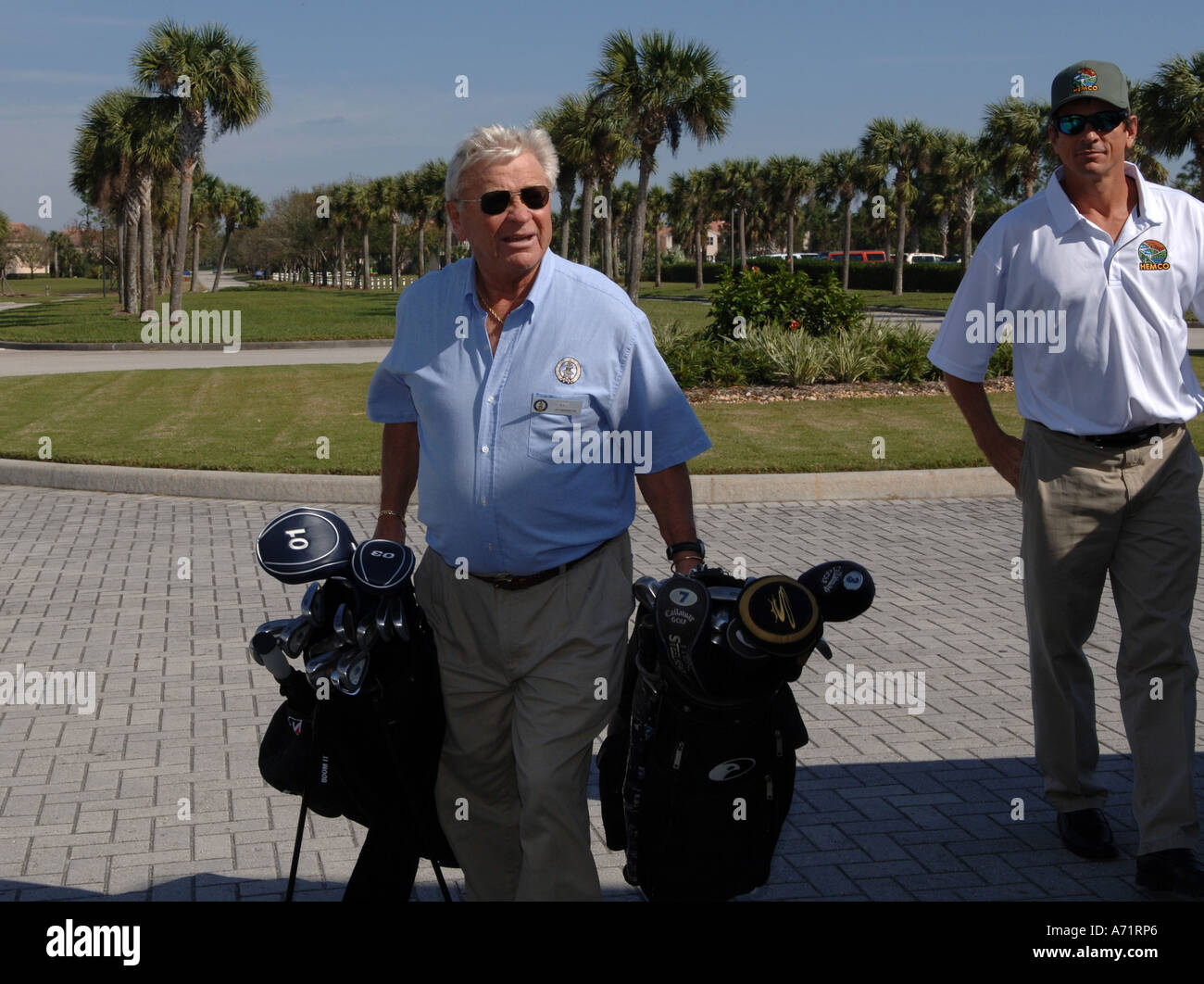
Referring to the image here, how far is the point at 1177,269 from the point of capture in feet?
12.6

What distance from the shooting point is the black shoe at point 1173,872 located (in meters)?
3.65

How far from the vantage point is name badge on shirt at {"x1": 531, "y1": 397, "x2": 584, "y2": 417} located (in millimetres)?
3043

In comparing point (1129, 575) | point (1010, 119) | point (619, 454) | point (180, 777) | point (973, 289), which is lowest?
point (180, 777)

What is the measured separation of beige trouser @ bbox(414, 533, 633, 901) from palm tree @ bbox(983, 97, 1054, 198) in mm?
53718

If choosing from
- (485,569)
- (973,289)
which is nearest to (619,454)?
(485,569)

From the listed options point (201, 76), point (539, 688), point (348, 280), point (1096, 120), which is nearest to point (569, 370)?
point (539, 688)

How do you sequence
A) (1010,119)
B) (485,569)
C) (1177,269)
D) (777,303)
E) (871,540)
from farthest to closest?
(1010,119) → (777,303) → (871,540) → (1177,269) → (485,569)

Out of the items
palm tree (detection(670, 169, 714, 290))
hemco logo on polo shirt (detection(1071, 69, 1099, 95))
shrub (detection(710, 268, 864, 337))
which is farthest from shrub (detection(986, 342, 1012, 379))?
palm tree (detection(670, 169, 714, 290))

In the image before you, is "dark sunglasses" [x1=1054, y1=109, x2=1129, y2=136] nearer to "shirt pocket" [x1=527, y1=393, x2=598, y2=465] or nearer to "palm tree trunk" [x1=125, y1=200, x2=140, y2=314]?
"shirt pocket" [x1=527, y1=393, x2=598, y2=465]

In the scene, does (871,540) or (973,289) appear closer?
(973,289)

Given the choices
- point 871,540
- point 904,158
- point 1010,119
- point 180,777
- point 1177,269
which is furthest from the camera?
point 904,158

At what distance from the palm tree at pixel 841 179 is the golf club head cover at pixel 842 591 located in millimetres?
66289

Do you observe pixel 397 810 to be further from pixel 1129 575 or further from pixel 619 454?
pixel 1129 575
